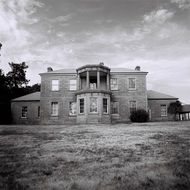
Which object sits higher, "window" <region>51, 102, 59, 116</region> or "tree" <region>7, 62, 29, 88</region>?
"tree" <region>7, 62, 29, 88</region>

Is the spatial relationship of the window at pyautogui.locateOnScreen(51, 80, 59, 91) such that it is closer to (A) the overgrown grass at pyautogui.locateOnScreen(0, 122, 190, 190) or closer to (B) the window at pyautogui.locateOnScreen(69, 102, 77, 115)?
(B) the window at pyautogui.locateOnScreen(69, 102, 77, 115)

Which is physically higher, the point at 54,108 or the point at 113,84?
the point at 113,84

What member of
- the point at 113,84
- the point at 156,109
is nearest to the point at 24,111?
the point at 113,84

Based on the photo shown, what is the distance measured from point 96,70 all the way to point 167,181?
21.4 meters

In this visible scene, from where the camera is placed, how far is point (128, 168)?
14.3 ft

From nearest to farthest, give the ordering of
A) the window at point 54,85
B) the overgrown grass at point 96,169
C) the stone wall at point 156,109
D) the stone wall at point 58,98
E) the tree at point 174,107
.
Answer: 1. the overgrown grass at point 96,169
2. the stone wall at point 58,98
3. the window at point 54,85
4. the tree at point 174,107
5. the stone wall at point 156,109

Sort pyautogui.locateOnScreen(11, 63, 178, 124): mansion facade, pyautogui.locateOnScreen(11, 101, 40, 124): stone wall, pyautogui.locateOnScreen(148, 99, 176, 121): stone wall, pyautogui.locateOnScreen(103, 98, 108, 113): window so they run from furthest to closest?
pyautogui.locateOnScreen(11, 101, 40, 124): stone wall, pyautogui.locateOnScreen(148, 99, 176, 121): stone wall, pyautogui.locateOnScreen(11, 63, 178, 124): mansion facade, pyautogui.locateOnScreen(103, 98, 108, 113): window

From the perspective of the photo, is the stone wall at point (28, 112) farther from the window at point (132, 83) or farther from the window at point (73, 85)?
the window at point (132, 83)

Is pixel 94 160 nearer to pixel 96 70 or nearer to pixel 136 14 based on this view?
pixel 136 14

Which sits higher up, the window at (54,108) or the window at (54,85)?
the window at (54,85)

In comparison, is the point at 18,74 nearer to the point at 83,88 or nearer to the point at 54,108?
the point at 54,108

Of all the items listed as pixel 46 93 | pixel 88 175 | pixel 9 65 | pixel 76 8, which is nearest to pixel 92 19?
pixel 76 8

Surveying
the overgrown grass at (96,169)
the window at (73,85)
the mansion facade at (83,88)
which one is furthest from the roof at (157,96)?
the overgrown grass at (96,169)

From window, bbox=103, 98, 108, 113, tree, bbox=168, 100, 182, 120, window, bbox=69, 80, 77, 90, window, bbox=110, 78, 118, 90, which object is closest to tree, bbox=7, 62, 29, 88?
window, bbox=69, 80, 77, 90
